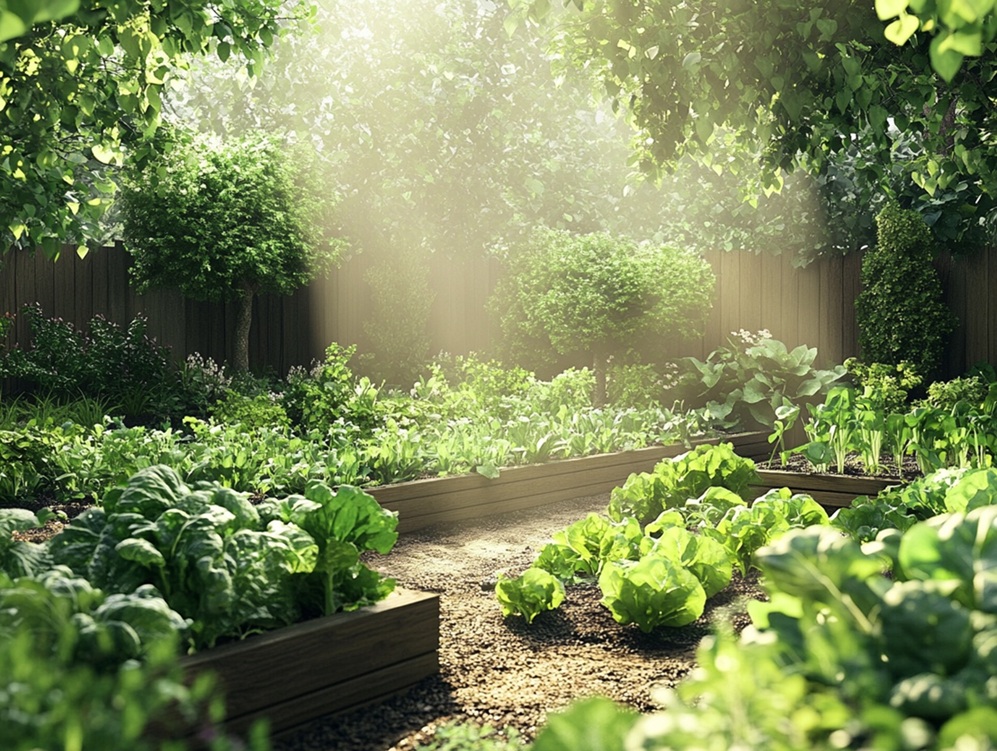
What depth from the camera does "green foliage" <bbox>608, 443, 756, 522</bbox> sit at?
460cm

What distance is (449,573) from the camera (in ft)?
14.2

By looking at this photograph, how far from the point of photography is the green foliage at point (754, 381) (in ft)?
29.9

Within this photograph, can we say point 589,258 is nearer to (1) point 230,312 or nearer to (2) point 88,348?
(1) point 230,312

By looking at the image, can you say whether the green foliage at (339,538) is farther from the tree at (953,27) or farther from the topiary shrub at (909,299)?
the topiary shrub at (909,299)

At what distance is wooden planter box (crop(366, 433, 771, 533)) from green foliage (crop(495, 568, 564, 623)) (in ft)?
5.38

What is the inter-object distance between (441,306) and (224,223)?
3.36m

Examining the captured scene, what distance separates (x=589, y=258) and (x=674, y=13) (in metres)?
6.18

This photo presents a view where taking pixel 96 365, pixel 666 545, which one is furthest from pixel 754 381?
pixel 666 545

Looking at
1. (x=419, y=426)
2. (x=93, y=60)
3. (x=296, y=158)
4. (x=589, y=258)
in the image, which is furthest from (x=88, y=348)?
(x=93, y=60)

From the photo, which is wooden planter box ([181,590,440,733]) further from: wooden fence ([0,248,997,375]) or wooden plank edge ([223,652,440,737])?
wooden fence ([0,248,997,375])

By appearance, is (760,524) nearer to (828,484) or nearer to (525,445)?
(828,484)

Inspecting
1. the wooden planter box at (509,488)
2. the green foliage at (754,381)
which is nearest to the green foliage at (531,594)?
the wooden planter box at (509,488)

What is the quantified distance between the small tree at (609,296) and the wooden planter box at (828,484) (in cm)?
461

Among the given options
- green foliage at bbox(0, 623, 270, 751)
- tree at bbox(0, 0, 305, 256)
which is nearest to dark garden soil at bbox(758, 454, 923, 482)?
tree at bbox(0, 0, 305, 256)
